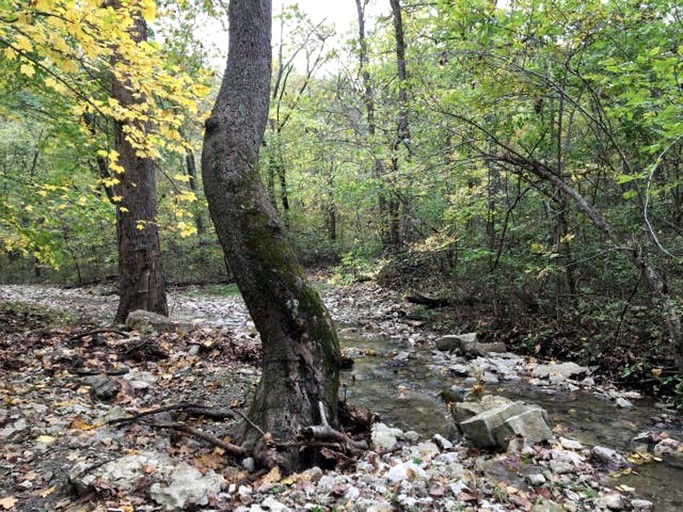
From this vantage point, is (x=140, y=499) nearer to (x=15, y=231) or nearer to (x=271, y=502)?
(x=271, y=502)

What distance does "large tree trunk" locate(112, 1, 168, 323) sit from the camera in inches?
284

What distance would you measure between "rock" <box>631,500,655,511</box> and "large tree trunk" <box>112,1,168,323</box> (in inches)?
272

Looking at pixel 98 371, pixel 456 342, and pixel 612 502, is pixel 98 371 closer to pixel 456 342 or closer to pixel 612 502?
pixel 612 502

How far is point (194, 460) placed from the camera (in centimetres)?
321

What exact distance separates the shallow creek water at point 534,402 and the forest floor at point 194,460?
0.11 metres

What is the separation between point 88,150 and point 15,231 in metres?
2.10

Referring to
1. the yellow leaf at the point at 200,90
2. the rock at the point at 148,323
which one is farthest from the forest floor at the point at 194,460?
the yellow leaf at the point at 200,90

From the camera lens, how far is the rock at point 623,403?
15.7 ft

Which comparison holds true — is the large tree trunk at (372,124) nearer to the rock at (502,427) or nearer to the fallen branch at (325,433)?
the rock at (502,427)

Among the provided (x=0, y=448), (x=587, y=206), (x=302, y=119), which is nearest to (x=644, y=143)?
(x=587, y=206)

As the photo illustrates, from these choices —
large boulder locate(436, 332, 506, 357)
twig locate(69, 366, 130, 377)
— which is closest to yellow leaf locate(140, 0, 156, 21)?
twig locate(69, 366, 130, 377)

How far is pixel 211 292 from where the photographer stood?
16.1 meters

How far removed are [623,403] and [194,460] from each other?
14.7 ft

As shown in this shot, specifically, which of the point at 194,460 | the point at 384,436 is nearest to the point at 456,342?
the point at 384,436
